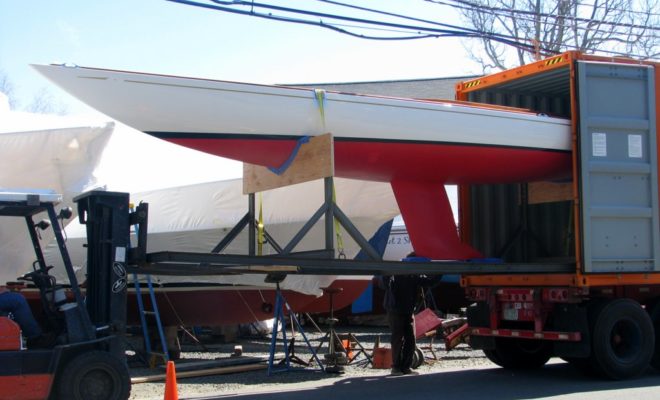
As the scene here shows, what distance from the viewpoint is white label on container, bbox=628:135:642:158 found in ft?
33.0

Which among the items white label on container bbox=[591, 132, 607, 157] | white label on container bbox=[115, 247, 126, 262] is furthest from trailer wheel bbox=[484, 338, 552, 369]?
white label on container bbox=[115, 247, 126, 262]

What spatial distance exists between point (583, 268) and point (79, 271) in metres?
7.89

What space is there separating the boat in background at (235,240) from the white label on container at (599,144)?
3.65 metres

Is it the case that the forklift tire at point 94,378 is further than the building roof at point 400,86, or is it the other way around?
the building roof at point 400,86

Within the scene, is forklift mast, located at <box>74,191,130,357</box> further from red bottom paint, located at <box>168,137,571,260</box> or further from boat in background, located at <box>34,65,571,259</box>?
red bottom paint, located at <box>168,137,571,260</box>

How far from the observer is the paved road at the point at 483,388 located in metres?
8.82

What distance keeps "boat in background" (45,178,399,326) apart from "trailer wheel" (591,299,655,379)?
396cm

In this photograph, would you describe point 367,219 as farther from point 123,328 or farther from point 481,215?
point 123,328

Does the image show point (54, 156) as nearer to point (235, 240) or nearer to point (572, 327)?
point (235, 240)

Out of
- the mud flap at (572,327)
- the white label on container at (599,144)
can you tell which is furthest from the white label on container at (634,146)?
the mud flap at (572,327)

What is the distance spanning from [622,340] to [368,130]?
4.16 meters

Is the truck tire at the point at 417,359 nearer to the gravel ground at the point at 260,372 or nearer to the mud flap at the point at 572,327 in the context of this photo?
the gravel ground at the point at 260,372

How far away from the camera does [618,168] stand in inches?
389

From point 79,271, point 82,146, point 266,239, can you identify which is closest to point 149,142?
point 79,271
